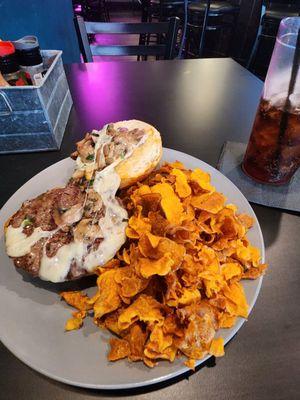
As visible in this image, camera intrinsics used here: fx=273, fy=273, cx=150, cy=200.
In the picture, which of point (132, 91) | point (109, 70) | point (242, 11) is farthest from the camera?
point (242, 11)

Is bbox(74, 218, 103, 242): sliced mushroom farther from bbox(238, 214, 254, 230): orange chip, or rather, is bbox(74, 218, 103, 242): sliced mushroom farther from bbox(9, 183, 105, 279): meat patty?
bbox(238, 214, 254, 230): orange chip

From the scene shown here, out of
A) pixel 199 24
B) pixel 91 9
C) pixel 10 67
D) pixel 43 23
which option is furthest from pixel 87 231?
pixel 91 9

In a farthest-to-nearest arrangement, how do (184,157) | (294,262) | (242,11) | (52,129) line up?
(242,11) → (52,129) → (184,157) → (294,262)

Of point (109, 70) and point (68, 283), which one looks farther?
point (109, 70)

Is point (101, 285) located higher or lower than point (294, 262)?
higher

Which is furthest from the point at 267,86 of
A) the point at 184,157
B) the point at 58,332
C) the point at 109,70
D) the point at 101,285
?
the point at 109,70

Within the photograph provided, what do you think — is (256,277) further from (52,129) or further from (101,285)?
(52,129)
